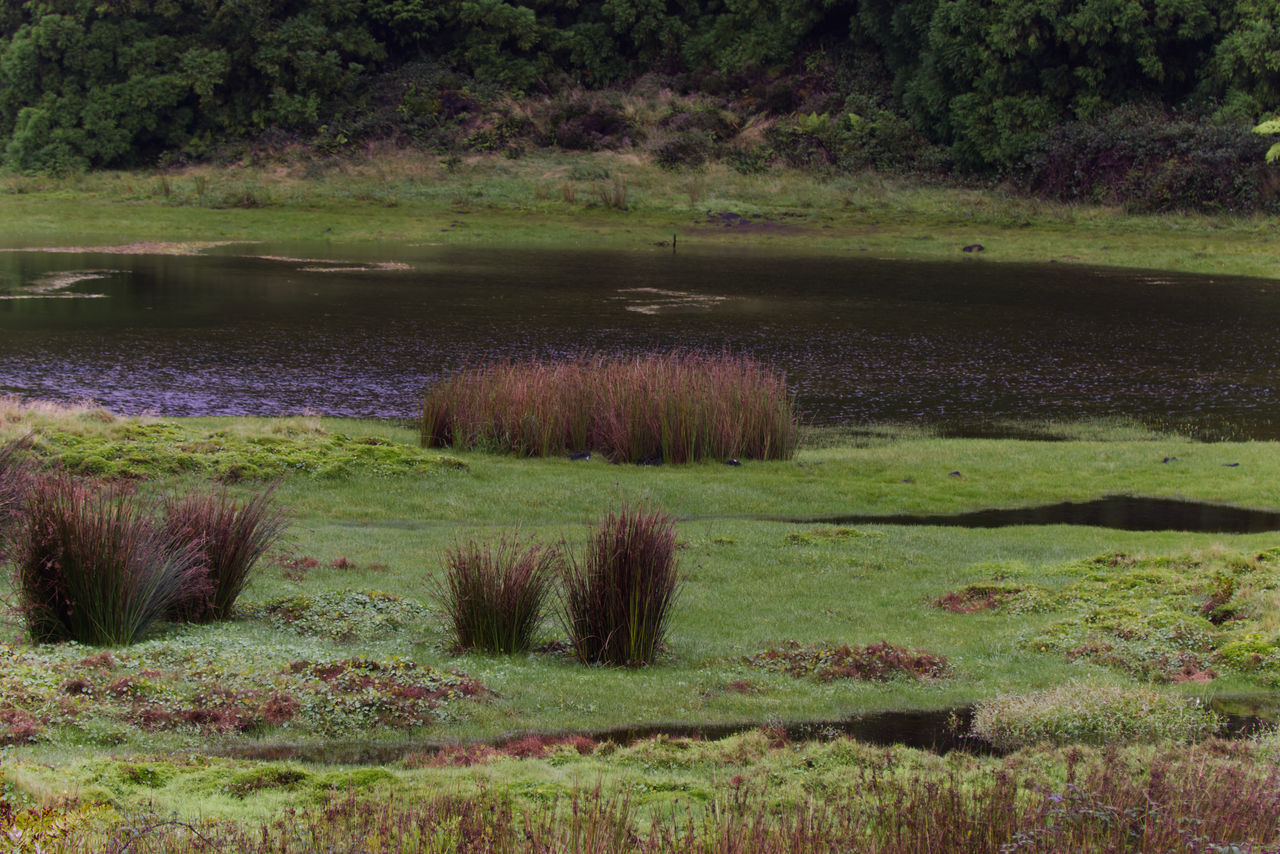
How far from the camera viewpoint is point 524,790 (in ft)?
20.7

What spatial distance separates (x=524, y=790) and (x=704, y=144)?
59.4 m

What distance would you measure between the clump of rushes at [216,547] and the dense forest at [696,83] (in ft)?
165

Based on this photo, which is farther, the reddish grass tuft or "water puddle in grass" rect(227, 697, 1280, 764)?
the reddish grass tuft

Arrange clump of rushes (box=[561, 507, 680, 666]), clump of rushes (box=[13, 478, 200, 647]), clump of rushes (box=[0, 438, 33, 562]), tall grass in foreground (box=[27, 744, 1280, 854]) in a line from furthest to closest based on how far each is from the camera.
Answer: clump of rushes (box=[0, 438, 33, 562])
clump of rushes (box=[561, 507, 680, 666])
clump of rushes (box=[13, 478, 200, 647])
tall grass in foreground (box=[27, 744, 1280, 854])

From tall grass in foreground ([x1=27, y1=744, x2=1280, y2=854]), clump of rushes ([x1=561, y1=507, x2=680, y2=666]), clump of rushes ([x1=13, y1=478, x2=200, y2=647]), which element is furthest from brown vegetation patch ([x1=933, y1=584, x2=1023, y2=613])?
clump of rushes ([x1=13, y1=478, x2=200, y2=647])

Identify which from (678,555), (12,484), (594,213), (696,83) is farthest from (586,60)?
(12,484)

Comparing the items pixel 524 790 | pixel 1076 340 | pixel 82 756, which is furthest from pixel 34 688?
pixel 1076 340

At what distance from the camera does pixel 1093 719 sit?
8156 millimetres

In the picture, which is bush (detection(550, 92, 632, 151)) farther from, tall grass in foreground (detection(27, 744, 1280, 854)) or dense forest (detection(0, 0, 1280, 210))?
tall grass in foreground (detection(27, 744, 1280, 854))

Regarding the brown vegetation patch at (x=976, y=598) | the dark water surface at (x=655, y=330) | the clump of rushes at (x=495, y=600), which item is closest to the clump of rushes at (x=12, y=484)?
the clump of rushes at (x=495, y=600)

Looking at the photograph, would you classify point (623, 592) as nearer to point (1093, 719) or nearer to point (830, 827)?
point (1093, 719)

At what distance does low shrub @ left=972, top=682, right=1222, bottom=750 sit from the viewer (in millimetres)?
7992

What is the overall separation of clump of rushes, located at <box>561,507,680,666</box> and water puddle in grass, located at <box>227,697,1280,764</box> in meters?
1.39

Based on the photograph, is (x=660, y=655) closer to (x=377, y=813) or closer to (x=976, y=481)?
(x=377, y=813)
